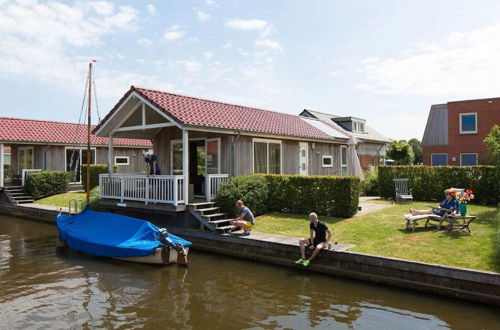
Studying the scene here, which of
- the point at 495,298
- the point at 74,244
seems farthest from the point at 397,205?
the point at 74,244

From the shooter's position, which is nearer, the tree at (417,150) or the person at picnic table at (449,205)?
the person at picnic table at (449,205)

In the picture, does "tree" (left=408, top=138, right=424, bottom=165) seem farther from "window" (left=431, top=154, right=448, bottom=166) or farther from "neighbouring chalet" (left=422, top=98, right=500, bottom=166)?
"neighbouring chalet" (left=422, top=98, right=500, bottom=166)

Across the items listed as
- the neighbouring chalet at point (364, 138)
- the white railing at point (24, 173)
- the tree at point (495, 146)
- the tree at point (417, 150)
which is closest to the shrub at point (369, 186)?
the tree at point (495, 146)

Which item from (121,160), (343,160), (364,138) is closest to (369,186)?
(343,160)

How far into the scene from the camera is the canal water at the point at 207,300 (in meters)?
6.88

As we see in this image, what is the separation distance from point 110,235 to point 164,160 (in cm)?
588

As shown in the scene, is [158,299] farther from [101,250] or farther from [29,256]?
[29,256]

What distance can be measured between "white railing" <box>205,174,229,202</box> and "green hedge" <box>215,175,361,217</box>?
1.52 feet

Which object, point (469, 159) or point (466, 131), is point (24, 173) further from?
point (469, 159)

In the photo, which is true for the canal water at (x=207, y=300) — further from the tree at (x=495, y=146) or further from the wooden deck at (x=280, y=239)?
the tree at (x=495, y=146)

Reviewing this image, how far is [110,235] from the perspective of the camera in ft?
37.2

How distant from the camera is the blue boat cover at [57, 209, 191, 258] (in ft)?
34.6

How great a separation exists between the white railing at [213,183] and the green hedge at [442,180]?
8.30 metres

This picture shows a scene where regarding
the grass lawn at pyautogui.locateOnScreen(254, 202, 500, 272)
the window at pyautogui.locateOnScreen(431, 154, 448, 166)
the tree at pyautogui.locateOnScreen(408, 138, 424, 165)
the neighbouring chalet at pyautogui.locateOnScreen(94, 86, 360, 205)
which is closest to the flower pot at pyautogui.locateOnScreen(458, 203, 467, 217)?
the grass lawn at pyautogui.locateOnScreen(254, 202, 500, 272)
